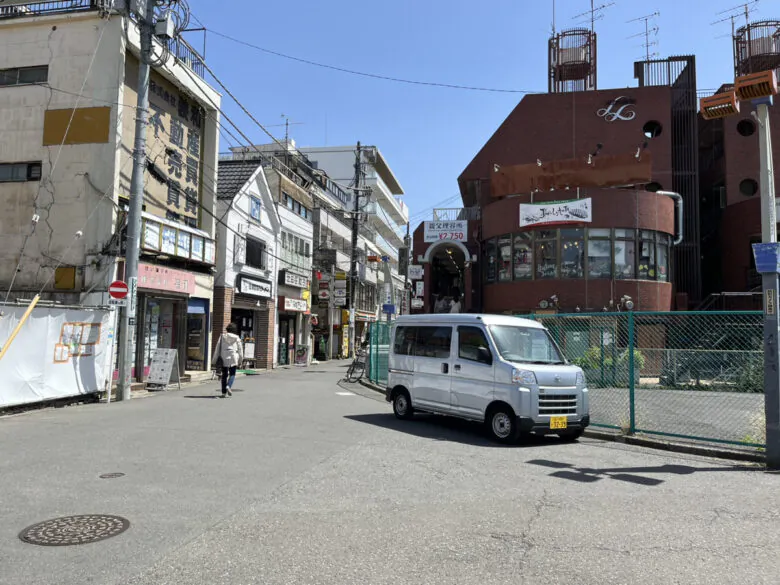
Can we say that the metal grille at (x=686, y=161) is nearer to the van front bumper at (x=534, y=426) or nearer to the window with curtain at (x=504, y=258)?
the window with curtain at (x=504, y=258)

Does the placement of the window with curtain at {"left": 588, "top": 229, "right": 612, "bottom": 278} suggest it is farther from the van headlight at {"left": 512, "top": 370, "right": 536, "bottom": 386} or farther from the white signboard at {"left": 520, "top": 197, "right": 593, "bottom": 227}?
the van headlight at {"left": 512, "top": 370, "right": 536, "bottom": 386}

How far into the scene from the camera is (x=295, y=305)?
32.1 metres

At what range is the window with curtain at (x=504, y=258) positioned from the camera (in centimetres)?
2409

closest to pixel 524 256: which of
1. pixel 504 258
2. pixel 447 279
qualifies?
pixel 504 258

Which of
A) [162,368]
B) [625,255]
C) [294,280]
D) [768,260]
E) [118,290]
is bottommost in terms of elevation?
[162,368]

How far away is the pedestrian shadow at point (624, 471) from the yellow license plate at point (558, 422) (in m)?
1.18

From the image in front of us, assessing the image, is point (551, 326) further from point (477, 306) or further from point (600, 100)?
point (600, 100)

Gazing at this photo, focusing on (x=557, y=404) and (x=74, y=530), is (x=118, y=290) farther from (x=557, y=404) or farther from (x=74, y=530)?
(x=557, y=404)

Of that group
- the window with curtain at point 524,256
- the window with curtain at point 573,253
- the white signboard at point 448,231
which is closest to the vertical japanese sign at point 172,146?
the white signboard at point 448,231

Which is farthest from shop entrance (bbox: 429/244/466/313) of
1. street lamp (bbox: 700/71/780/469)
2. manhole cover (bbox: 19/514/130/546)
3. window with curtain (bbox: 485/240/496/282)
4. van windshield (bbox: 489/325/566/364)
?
manhole cover (bbox: 19/514/130/546)

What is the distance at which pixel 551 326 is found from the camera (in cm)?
1354

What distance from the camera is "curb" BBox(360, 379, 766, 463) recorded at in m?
8.48

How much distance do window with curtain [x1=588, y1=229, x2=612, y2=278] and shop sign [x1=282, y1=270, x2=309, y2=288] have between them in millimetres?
15403

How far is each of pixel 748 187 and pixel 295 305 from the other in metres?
23.5
